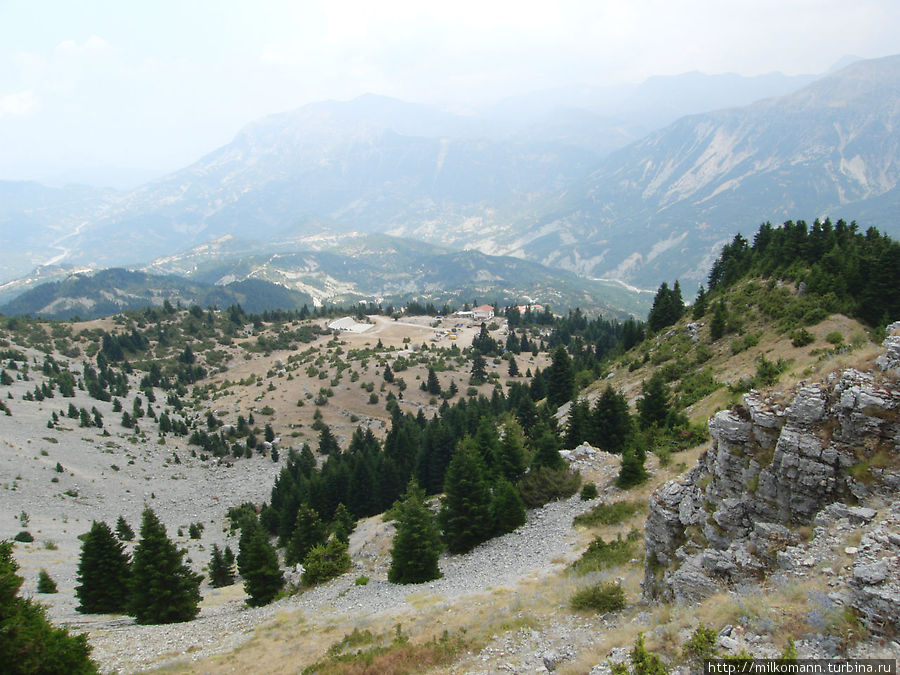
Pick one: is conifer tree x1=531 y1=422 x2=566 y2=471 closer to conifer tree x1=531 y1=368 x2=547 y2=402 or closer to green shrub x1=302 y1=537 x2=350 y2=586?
green shrub x1=302 y1=537 x2=350 y2=586

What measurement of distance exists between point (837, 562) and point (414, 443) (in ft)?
184

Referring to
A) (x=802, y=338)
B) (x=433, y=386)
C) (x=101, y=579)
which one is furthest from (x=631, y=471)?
(x=433, y=386)

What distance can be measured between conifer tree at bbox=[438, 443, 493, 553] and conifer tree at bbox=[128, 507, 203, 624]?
1723 centimetres

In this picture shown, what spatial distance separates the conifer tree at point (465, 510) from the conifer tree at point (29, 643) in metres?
20.0

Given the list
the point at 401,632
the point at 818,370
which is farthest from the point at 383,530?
the point at 818,370

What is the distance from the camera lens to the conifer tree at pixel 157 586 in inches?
1159

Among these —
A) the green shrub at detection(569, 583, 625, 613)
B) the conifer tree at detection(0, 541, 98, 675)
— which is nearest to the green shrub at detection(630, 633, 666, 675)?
the green shrub at detection(569, 583, 625, 613)

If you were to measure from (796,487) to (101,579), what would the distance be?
138 feet

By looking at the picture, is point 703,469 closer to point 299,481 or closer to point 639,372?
Answer: point 639,372

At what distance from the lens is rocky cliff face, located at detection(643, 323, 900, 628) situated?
430 inches

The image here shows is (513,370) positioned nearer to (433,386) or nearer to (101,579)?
(433,386)

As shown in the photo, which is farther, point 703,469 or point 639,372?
point 639,372

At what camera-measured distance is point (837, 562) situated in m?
10.3

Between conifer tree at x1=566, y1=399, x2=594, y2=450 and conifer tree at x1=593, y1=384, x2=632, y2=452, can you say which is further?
conifer tree at x1=566, y1=399, x2=594, y2=450
